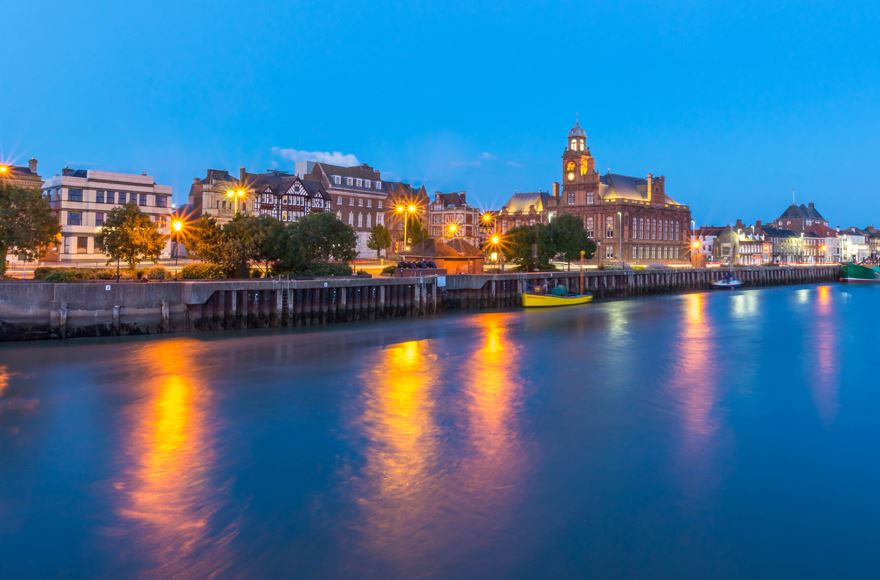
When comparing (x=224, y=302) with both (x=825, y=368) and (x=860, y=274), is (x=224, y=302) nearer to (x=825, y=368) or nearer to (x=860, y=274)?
(x=825, y=368)

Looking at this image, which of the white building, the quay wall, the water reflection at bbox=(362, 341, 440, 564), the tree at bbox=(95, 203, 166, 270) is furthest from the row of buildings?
the water reflection at bbox=(362, 341, 440, 564)

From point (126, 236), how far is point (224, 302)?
34.0ft

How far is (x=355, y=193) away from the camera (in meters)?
114

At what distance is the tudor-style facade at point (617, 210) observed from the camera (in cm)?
15300

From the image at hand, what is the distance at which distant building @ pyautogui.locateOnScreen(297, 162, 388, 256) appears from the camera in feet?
368

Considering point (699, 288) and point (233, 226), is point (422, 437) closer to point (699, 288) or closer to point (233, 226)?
point (233, 226)

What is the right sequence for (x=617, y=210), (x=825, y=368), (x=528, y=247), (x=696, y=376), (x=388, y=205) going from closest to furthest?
(x=696, y=376)
(x=825, y=368)
(x=528, y=247)
(x=388, y=205)
(x=617, y=210)

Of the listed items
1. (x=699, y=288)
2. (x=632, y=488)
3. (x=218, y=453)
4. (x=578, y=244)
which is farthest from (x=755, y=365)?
(x=699, y=288)

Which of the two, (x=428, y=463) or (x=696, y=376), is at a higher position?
(x=696, y=376)

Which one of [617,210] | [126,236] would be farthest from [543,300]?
[617,210]

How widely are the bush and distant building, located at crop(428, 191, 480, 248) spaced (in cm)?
8563

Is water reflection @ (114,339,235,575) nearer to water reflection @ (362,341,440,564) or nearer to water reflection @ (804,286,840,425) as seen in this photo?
water reflection @ (362,341,440,564)

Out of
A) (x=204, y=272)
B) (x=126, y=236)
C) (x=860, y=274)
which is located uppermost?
(x=126, y=236)

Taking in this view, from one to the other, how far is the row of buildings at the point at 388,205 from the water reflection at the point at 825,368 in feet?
120
